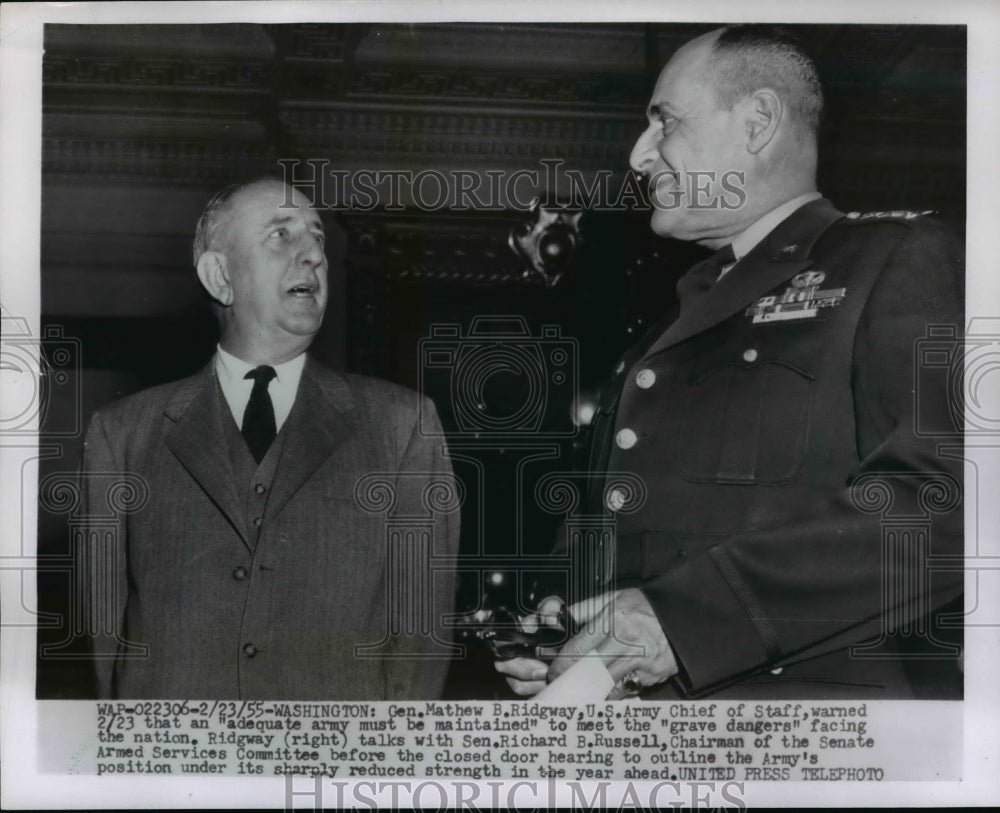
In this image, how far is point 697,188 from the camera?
3.28m

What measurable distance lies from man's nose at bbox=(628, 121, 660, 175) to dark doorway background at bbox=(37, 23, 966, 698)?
35 millimetres

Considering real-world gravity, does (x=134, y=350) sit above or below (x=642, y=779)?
above

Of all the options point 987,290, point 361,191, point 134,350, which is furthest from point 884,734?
point 134,350

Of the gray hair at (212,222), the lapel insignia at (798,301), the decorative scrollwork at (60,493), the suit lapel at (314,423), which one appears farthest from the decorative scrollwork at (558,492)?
the decorative scrollwork at (60,493)

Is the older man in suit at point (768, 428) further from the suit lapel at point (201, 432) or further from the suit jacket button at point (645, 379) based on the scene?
the suit lapel at point (201, 432)

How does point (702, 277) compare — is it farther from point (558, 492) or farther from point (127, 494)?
point (127, 494)

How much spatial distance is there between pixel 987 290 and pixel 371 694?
6.43 feet

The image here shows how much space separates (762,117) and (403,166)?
96 centimetres

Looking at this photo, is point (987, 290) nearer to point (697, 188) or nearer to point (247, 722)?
point (697, 188)

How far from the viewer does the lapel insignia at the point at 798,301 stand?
3158 mm

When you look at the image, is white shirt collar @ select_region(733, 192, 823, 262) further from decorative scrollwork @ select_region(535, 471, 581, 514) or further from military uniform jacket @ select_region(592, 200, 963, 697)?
decorative scrollwork @ select_region(535, 471, 581, 514)

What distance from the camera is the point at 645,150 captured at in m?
3.31

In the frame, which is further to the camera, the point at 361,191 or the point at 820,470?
the point at 361,191

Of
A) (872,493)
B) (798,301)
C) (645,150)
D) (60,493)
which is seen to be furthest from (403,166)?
(872,493)
